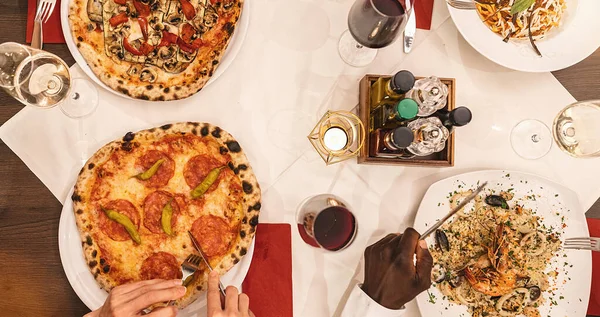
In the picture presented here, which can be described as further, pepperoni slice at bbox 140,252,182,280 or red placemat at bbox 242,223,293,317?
red placemat at bbox 242,223,293,317

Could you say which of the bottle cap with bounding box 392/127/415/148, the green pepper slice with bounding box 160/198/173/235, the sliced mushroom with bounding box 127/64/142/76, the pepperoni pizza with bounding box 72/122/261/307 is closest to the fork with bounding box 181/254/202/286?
the pepperoni pizza with bounding box 72/122/261/307

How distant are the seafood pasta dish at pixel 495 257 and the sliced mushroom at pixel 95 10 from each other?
5.47ft

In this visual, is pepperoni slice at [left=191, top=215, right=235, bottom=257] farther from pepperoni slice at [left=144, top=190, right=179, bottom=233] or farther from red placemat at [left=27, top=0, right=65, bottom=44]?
red placemat at [left=27, top=0, right=65, bottom=44]

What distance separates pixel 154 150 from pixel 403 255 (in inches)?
42.3

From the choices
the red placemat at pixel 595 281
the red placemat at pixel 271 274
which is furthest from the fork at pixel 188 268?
the red placemat at pixel 595 281

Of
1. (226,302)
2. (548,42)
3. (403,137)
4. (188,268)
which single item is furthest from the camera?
(548,42)

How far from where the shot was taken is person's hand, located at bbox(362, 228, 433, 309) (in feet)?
5.81

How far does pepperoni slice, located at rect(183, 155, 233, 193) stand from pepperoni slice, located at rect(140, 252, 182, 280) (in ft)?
1.01

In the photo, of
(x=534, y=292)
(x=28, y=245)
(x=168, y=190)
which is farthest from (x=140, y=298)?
(x=534, y=292)

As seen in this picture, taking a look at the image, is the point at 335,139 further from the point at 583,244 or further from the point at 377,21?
the point at 583,244

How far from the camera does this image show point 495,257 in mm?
1937

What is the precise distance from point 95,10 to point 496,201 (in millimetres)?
1862

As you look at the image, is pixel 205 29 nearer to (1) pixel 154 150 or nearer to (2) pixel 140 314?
(1) pixel 154 150

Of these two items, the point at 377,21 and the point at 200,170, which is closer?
the point at 377,21
